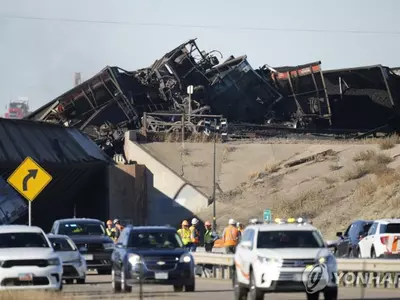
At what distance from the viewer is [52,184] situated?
5150cm

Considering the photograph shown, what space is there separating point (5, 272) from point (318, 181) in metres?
35.7

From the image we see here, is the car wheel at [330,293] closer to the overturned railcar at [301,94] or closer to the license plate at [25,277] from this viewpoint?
the license plate at [25,277]

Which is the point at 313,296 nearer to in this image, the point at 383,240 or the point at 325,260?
the point at 325,260

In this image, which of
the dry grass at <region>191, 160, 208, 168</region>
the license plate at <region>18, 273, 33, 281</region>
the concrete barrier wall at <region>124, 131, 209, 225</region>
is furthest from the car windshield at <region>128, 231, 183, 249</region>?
the dry grass at <region>191, 160, 208, 168</region>

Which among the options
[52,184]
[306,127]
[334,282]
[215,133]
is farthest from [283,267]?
[306,127]

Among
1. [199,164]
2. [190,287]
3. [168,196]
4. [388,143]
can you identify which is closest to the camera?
[190,287]

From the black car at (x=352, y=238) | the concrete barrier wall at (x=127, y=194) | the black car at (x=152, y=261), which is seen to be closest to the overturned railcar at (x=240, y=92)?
the concrete barrier wall at (x=127, y=194)

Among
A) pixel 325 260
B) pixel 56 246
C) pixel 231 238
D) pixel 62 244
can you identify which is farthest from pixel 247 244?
pixel 231 238

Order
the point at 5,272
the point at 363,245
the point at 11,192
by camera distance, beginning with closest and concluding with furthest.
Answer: the point at 5,272 < the point at 363,245 < the point at 11,192

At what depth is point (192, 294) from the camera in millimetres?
24109

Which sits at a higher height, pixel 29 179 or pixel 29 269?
pixel 29 179

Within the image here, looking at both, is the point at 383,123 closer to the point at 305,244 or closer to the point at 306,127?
the point at 306,127

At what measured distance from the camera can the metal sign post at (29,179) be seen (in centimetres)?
3139

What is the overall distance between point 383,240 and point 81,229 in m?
9.87
